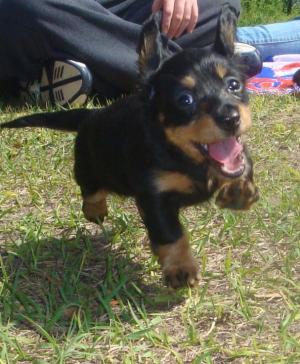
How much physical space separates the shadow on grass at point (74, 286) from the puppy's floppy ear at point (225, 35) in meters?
0.83

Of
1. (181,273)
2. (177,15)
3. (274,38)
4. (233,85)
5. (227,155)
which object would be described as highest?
(233,85)

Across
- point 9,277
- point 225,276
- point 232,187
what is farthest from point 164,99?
point 9,277

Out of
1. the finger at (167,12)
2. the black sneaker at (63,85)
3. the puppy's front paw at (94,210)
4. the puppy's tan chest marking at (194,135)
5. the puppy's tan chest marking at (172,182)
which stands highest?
the puppy's tan chest marking at (194,135)

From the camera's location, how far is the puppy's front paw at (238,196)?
104 inches

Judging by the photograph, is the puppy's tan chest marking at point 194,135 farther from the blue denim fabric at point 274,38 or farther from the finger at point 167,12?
the blue denim fabric at point 274,38

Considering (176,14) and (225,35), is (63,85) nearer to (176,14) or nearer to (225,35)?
(176,14)

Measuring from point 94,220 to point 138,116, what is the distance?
1.90 feet

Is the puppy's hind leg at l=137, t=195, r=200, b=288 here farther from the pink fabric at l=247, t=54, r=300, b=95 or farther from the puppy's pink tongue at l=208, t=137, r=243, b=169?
the pink fabric at l=247, t=54, r=300, b=95

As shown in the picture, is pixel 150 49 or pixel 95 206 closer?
pixel 150 49

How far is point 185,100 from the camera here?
2357 mm

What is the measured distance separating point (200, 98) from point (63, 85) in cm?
238

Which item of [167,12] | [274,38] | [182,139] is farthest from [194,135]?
[274,38]

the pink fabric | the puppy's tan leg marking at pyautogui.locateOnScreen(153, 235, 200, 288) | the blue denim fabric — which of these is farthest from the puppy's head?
the blue denim fabric


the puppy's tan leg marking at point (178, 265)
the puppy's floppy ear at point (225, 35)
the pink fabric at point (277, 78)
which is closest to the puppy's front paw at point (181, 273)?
the puppy's tan leg marking at point (178, 265)
